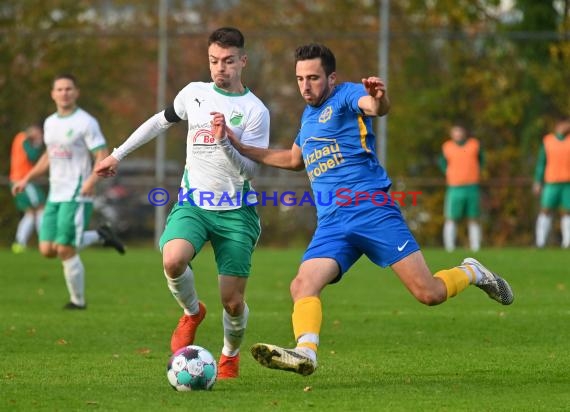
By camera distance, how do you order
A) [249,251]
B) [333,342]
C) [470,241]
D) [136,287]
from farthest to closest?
[470,241]
[136,287]
[333,342]
[249,251]

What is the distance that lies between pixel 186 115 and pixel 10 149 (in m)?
16.4

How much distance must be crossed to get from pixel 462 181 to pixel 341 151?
47.6 feet

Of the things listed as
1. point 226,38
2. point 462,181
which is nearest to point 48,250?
point 226,38

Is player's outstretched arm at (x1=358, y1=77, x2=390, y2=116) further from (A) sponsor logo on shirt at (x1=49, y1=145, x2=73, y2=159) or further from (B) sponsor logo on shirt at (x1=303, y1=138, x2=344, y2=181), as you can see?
(A) sponsor logo on shirt at (x1=49, y1=145, x2=73, y2=159)

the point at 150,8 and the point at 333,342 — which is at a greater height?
the point at 150,8

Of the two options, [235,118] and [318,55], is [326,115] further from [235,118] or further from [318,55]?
[235,118]

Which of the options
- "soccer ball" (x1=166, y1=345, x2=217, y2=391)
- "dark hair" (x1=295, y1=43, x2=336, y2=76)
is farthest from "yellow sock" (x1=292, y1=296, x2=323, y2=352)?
"dark hair" (x1=295, y1=43, x2=336, y2=76)

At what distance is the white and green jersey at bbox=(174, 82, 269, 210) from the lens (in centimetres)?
828

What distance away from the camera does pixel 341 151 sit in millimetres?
7730

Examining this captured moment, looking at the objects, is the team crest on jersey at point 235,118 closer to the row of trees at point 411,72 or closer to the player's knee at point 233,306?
the player's knee at point 233,306

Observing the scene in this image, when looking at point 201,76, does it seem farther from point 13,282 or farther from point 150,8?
point 13,282

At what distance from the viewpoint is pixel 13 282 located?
53.9ft

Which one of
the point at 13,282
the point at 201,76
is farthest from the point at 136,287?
the point at 201,76

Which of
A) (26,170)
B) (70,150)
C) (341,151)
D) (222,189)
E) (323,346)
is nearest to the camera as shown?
(341,151)
